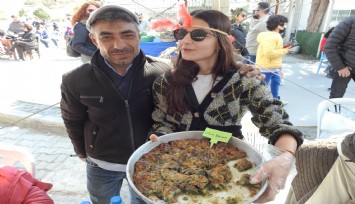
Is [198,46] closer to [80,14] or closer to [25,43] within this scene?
[80,14]

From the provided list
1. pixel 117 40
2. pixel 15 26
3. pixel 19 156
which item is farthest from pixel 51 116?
pixel 15 26

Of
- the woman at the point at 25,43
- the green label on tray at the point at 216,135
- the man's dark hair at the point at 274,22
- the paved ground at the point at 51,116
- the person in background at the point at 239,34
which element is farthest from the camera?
the woman at the point at 25,43

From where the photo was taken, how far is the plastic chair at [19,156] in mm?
1780

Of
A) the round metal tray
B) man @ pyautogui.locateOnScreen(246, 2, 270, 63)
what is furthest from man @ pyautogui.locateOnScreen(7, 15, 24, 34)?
the round metal tray

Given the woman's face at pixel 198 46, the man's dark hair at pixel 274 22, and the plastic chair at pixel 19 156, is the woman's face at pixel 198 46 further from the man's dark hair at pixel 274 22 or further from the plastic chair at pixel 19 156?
the man's dark hair at pixel 274 22

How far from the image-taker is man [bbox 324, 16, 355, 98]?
3.36 meters

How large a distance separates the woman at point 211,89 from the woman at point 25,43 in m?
10.8

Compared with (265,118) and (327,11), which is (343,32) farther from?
(327,11)

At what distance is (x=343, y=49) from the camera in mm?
3494

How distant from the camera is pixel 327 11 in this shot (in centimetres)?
1059

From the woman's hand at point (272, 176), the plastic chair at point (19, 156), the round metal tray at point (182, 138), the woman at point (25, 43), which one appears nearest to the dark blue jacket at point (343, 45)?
the round metal tray at point (182, 138)

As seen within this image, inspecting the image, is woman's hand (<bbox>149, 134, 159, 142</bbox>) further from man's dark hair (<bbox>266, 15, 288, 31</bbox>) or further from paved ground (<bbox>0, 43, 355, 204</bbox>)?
man's dark hair (<bbox>266, 15, 288, 31</bbox>)

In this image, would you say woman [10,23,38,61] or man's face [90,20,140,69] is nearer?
man's face [90,20,140,69]

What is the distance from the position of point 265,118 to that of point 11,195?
51.5 inches
